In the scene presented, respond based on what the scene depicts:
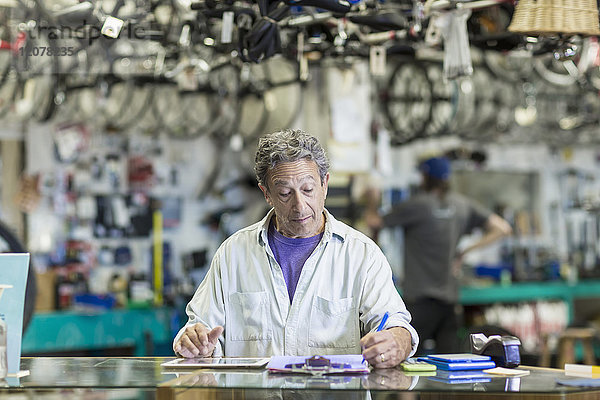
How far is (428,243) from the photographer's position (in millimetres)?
7074

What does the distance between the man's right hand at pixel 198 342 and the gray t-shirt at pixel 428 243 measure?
3955mm

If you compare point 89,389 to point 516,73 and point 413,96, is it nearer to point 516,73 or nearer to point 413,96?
point 413,96

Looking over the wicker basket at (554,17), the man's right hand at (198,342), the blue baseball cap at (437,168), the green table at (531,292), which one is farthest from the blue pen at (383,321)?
the green table at (531,292)

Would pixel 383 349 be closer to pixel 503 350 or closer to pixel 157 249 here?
pixel 503 350

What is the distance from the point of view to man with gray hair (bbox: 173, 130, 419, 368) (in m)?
3.37

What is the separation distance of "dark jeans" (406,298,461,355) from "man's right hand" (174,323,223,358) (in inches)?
151

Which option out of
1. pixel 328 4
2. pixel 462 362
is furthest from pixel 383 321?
pixel 328 4

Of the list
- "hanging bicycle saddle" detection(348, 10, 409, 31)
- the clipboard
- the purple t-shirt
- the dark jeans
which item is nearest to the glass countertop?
the clipboard

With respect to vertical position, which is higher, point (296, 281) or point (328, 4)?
point (328, 4)

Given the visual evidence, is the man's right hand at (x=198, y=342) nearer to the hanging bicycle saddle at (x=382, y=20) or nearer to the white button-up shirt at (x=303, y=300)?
the white button-up shirt at (x=303, y=300)

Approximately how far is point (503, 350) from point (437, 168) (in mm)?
4078

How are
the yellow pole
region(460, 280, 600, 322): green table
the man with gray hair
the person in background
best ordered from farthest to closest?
region(460, 280, 600, 322): green table
the yellow pole
the person in background
the man with gray hair

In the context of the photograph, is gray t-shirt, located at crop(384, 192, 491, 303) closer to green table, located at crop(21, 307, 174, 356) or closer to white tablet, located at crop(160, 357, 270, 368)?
green table, located at crop(21, 307, 174, 356)

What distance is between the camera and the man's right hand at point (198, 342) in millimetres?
3168
